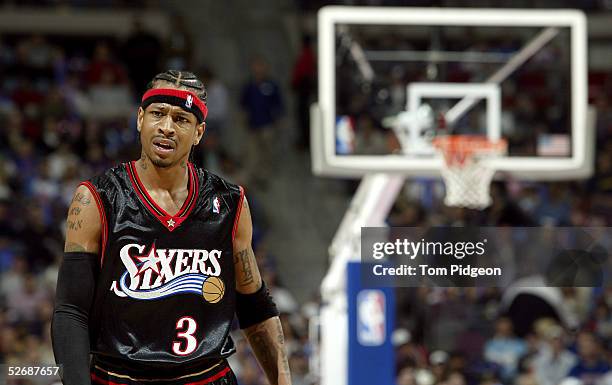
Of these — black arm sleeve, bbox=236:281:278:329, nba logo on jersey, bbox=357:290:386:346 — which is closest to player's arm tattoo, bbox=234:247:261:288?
black arm sleeve, bbox=236:281:278:329

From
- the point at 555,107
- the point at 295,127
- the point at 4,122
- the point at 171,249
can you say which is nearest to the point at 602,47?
the point at 295,127

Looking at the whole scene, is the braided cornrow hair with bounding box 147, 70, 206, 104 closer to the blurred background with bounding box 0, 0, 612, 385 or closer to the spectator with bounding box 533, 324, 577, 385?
the blurred background with bounding box 0, 0, 612, 385

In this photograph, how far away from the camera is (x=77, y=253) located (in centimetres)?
362

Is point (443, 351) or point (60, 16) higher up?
point (60, 16)

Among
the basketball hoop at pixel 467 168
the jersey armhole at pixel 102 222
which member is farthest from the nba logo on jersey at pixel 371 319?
the jersey armhole at pixel 102 222

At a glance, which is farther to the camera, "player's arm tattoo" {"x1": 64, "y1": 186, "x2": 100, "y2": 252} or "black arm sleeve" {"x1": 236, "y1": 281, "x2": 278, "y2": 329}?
"black arm sleeve" {"x1": 236, "y1": 281, "x2": 278, "y2": 329}

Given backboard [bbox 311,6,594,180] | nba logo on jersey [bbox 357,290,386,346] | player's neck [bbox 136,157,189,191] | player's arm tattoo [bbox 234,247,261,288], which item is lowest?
nba logo on jersey [bbox 357,290,386,346]

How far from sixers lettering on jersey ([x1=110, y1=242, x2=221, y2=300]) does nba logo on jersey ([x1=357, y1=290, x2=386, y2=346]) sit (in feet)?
18.0

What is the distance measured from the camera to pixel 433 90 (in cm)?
1081

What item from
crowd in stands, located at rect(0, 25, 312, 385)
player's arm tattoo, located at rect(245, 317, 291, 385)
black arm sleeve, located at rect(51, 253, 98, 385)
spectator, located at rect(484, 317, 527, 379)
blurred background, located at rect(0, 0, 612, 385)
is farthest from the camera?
crowd in stands, located at rect(0, 25, 312, 385)

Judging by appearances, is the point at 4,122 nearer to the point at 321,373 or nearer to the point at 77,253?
the point at 321,373

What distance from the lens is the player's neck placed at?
3.82 meters

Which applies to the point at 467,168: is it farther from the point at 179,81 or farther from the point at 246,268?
the point at 179,81

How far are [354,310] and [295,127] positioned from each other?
25.6 feet
